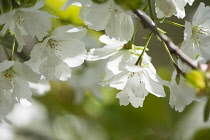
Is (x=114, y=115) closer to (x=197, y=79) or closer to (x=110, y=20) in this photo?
(x=110, y=20)

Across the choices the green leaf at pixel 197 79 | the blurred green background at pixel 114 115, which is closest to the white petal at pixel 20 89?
the green leaf at pixel 197 79

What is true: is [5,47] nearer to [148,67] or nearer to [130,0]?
[148,67]

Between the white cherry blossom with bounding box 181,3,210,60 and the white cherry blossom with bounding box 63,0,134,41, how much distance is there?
3.9 inches

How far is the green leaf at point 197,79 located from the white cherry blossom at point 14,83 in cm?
33

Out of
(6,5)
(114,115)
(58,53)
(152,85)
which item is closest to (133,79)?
(152,85)

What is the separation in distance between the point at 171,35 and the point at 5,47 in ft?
3.57

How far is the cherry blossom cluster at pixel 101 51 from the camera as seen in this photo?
74 centimetres

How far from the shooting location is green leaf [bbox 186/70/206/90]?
0.52 m

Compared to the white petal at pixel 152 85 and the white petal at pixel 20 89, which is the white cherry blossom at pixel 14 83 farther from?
the white petal at pixel 152 85

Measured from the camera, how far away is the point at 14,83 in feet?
2.65

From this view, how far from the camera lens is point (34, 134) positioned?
197 centimetres

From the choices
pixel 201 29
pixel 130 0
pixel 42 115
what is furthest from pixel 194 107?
pixel 130 0

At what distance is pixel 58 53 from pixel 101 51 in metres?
0.09

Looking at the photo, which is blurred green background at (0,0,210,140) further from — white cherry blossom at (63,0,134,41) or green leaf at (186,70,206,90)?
green leaf at (186,70,206,90)
